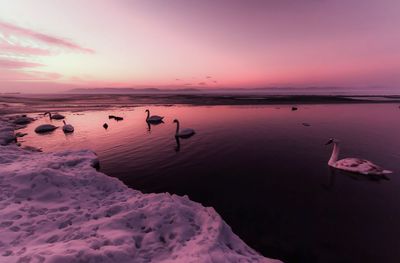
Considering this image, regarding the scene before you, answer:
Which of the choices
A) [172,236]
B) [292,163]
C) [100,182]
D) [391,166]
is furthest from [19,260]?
[391,166]

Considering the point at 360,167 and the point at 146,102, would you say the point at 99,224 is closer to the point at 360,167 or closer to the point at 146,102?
the point at 360,167

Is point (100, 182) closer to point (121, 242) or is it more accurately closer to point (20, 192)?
point (20, 192)

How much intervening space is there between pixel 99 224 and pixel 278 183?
8916 millimetres

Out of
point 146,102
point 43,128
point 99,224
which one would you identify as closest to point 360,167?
point 99,224

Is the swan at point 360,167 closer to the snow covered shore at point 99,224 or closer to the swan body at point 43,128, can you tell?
the snow covered shore at point 99,224

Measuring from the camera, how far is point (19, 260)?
475 centimetres

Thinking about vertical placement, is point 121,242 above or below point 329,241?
above

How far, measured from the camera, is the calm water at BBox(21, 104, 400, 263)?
7230 mm

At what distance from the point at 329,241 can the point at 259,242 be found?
2.40 m

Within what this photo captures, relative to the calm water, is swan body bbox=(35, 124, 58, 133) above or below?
above

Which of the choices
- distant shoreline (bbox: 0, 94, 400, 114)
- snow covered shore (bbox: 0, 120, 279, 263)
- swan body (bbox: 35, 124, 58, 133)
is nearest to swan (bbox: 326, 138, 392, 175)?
snow covered shore (bbox: 0, 120, 279, 263)

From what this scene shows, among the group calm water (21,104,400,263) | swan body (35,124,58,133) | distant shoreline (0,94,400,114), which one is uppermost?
distant shoreline (0,94,400,114)

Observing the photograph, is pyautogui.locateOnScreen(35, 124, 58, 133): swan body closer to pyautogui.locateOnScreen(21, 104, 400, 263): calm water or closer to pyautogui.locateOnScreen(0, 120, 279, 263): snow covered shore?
pyautogui.locateOnScreen(21, 104, 400, 263): calm water

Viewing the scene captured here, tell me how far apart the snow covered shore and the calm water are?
1.59 m
